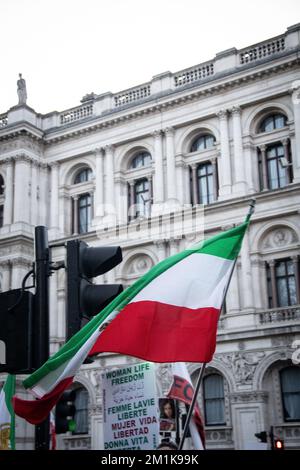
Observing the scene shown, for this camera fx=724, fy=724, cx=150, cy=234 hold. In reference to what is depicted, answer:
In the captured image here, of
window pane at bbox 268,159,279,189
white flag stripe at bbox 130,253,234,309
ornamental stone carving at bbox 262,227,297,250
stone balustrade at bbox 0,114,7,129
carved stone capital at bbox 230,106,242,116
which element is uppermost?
stone balustrade at bbox 0,114,7,129

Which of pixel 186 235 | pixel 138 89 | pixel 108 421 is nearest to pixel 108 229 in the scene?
pixel 186 235

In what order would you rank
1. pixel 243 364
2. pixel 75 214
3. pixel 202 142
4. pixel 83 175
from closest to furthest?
pixel 243 364
pixel 202 142
pixel 75 214
pixel 83 175

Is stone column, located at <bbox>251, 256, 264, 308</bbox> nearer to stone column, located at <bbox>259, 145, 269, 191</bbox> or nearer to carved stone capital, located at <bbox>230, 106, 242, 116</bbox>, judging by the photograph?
stone column, located at <bbox>259, 145, 269, 191</bbox>

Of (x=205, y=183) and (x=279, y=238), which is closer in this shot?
(x=279, y=238)

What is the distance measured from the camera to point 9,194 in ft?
120

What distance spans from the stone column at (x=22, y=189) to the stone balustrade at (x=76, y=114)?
314 cm

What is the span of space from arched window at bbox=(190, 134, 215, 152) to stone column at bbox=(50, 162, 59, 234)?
7.65 m

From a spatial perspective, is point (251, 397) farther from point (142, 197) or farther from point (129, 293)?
point (129, 293)

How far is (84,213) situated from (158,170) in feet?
16.4

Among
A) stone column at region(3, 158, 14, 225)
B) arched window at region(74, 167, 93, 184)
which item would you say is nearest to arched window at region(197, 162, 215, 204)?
arched window at region(74, 167, 93, 184)

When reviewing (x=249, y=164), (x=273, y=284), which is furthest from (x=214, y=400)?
(x=249, y=164)

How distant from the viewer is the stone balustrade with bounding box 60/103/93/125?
37.4m

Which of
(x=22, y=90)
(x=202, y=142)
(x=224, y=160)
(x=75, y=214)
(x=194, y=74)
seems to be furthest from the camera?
(x=22, y=90)
